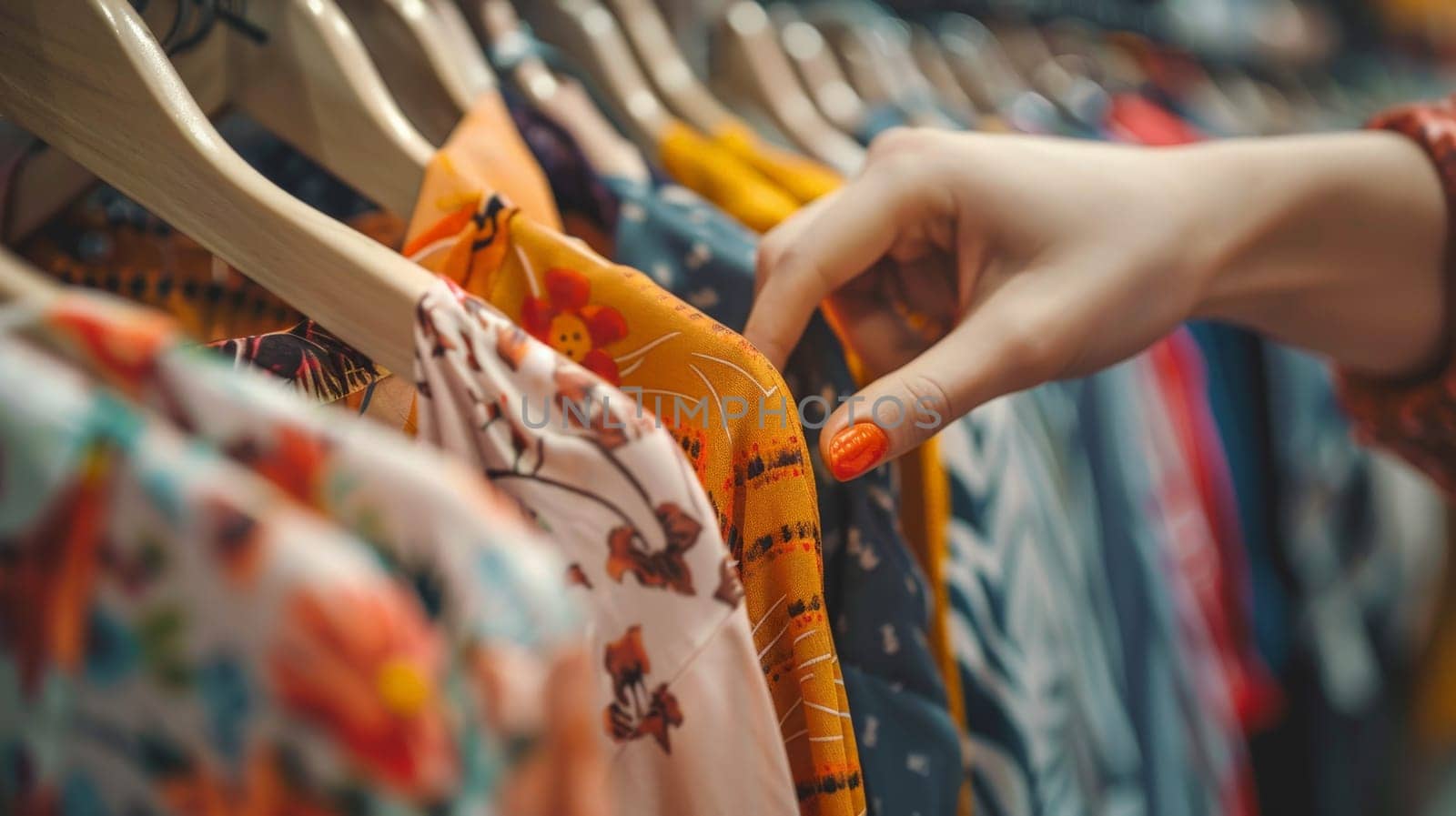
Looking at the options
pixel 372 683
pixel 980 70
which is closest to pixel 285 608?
pixel 372 683

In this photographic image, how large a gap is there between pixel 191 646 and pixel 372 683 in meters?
0.04

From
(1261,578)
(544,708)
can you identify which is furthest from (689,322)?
(1261,578)

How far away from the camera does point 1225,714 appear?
0.69 meters

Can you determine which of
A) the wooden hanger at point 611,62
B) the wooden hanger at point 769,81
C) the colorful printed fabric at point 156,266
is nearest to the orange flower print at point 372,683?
the colorful printed fabric at point 156,266

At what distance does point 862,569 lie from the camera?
43cm

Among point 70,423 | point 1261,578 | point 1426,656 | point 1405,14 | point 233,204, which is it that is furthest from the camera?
point 1405,14

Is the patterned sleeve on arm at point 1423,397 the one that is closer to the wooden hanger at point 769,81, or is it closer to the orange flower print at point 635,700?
the wooden hanger at point 769,81

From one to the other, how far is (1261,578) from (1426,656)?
10.6 inches

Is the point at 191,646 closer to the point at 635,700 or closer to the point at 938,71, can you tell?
the point at 635,700

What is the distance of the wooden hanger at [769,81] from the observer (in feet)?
2.34

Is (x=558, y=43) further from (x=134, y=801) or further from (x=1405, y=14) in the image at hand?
(x=1405, y=14)

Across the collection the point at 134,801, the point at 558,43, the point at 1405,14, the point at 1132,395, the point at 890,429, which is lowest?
the point at 134,801

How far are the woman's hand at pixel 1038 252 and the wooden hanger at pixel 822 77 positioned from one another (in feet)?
1.02

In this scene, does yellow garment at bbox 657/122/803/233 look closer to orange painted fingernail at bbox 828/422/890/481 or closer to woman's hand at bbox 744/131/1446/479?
woman's hand at bbox 744/131/1446/479
